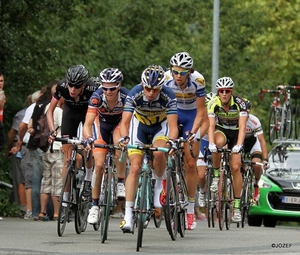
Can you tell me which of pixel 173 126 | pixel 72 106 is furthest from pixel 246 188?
pixel 173 126

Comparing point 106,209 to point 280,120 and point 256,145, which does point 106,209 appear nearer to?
point 256,145

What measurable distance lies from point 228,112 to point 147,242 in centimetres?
481

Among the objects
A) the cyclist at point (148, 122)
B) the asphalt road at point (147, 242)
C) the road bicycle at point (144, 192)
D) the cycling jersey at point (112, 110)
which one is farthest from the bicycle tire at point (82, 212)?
the road bicycle at point (144, 192)

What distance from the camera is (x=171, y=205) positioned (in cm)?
1398

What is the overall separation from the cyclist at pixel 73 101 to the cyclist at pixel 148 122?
1106 mm

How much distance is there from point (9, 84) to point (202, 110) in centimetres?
795

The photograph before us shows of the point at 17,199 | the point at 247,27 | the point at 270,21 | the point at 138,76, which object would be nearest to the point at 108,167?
the point at 17,199

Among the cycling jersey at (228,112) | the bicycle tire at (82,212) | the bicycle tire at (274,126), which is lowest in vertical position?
the bicycle tire at (82,212)

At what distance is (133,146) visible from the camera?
43.6ft

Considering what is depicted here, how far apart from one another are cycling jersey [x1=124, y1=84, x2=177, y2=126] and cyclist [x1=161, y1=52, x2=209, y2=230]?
1012 mm

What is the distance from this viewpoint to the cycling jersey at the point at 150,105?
13773mm

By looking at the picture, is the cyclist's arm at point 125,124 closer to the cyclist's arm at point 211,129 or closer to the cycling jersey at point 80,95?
the cycling jersey at point 80,95

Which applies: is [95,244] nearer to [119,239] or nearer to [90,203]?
[119,239]

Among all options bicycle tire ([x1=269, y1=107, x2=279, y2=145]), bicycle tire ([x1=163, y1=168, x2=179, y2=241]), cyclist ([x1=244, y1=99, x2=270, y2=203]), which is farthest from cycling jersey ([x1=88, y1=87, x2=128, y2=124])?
bicycle tire ([x1=269, y1=107, x2=279, y2=145])
